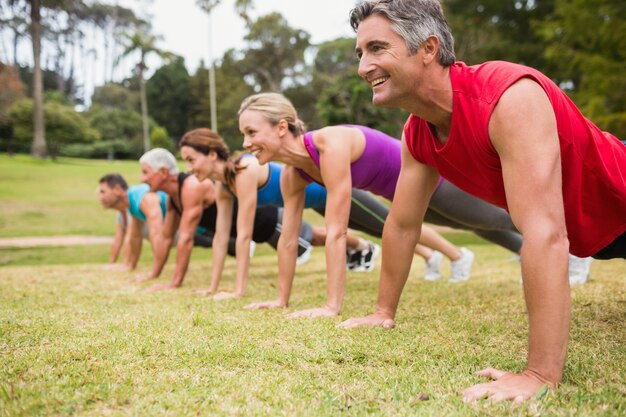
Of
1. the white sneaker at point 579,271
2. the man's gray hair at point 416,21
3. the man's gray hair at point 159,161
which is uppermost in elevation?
the man's gray hair at point 416,21

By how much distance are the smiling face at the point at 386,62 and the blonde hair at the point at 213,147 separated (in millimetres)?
3161

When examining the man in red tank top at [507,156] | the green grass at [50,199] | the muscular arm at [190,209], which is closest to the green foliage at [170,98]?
the green grass at [50,199]

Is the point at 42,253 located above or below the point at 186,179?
below

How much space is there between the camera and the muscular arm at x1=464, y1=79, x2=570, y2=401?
198 centimetres

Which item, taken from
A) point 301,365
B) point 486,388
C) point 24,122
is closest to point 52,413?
point 301,365

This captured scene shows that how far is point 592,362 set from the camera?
236cm

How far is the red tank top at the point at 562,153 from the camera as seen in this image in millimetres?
2216

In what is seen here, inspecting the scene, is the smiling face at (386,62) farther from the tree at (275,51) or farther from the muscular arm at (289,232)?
the tree at (275,51)

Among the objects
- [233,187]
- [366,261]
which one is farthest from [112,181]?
[366,261]

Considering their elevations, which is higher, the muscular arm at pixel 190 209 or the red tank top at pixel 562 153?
the red tank top at pixel 562 153

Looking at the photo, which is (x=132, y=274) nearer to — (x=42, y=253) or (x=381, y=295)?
(x=42, y=253)

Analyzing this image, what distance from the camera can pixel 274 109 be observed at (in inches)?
170

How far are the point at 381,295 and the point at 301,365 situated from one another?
0.94m

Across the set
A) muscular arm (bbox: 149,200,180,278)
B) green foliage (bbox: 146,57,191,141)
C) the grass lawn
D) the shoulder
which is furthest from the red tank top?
green foliage (bbox: 146,57,191,141)
